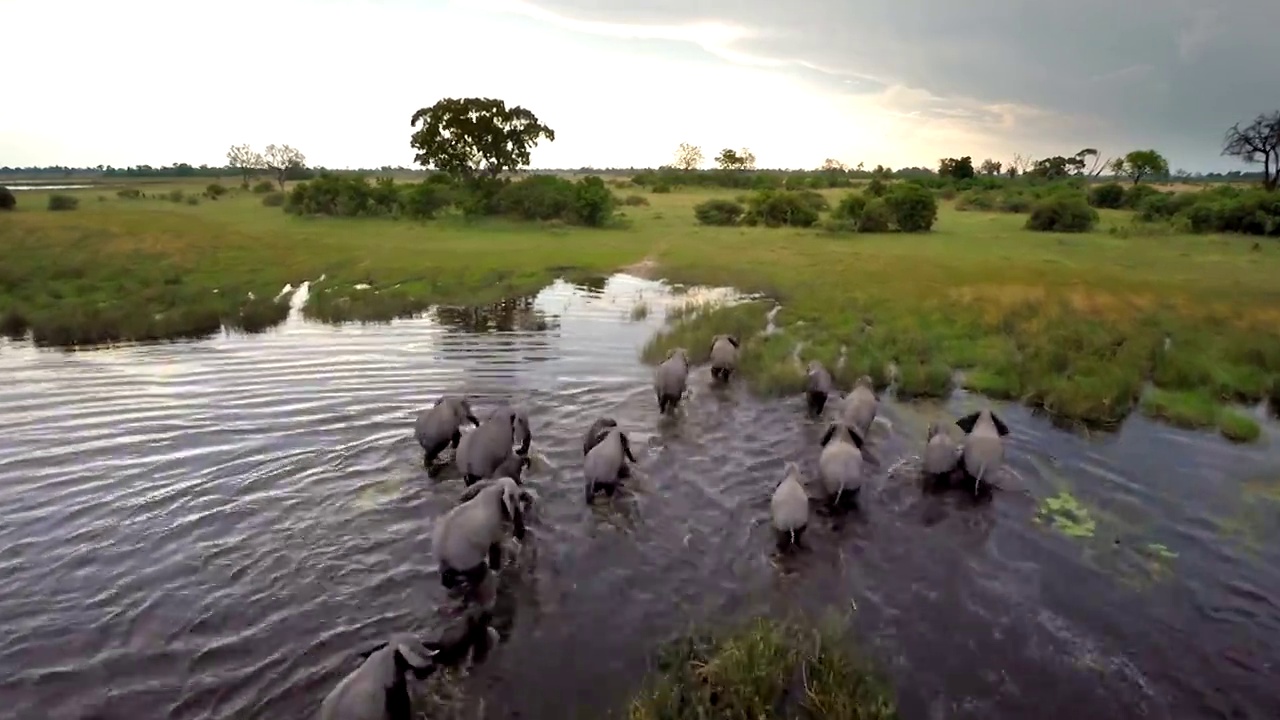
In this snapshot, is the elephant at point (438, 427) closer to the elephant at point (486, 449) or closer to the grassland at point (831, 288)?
the elephant at point (486, 449)

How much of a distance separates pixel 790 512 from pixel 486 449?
13.1 ft

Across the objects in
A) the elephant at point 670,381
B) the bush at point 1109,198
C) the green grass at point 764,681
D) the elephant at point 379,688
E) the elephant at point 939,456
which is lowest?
the green grass at point 764,681

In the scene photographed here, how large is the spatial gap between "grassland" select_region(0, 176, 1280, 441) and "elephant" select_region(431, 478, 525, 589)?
7642mm

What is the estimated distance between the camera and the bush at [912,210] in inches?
1612

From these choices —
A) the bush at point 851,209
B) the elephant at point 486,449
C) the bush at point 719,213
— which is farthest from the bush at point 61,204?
the elephant at point 486,449

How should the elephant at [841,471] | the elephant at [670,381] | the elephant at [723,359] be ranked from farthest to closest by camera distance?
the elephant at [723,359], the elephant at [670,381], the elephant at [841,471]

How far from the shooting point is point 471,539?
7.84 m

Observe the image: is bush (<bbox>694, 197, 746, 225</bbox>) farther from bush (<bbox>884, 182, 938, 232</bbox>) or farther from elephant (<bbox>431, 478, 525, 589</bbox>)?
elephant (<bbox>431, 478, 525, 589</bbox>)

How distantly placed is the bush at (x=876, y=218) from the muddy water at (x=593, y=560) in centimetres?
2941

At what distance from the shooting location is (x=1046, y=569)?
855cm

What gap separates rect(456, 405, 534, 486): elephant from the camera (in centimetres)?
983

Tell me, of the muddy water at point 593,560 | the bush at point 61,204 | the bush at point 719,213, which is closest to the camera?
the muddy water at point 593,560

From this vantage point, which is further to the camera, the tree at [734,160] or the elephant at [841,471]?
the tree at [734,160]

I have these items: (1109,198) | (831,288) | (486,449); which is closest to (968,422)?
(486,449)
